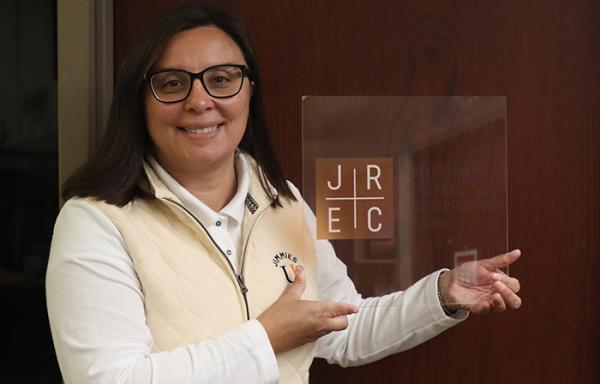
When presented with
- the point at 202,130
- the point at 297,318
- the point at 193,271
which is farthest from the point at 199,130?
the point at 297,318

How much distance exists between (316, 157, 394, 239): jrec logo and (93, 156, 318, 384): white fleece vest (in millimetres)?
95

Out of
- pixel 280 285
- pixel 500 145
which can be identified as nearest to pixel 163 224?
pixel 280 285

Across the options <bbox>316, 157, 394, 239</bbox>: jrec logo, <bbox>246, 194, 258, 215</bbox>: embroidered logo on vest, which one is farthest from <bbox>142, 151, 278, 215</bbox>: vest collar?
<bbox>316, 157, 394, 239</bbox>: jrec logo

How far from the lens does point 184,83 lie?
3.71 ft

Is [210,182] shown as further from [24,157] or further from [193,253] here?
[24,157]

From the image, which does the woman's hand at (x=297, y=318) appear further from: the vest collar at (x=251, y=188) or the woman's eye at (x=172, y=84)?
the woman's eye at (x=172, y=84)

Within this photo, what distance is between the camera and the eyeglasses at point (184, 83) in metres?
1.12

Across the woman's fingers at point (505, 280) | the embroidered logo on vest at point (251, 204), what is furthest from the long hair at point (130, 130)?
the woman's fingers at point (505, 280)

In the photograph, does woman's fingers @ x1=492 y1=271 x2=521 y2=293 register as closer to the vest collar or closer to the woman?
the woman

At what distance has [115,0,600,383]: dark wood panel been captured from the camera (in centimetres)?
146

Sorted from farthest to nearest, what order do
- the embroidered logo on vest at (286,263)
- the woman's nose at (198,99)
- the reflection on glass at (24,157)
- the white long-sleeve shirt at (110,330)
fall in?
the reflection on glass at (24,157)
the embroidered logo on vest at (286,263)
the woman's nose at (198,99)
the white long-sleeve shirt at (110,330)

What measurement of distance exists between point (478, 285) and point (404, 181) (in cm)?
23

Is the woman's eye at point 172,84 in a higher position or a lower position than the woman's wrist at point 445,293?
higher

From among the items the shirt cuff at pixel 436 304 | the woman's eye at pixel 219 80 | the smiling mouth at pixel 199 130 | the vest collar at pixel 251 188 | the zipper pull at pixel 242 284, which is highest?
the woman's eye at pixel 219 80
